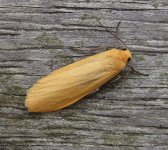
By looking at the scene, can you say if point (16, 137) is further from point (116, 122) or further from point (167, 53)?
point (167, 53)

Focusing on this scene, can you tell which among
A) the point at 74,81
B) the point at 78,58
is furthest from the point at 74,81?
the point at 78,58

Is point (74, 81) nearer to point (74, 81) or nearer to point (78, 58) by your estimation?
point (74, 81)
